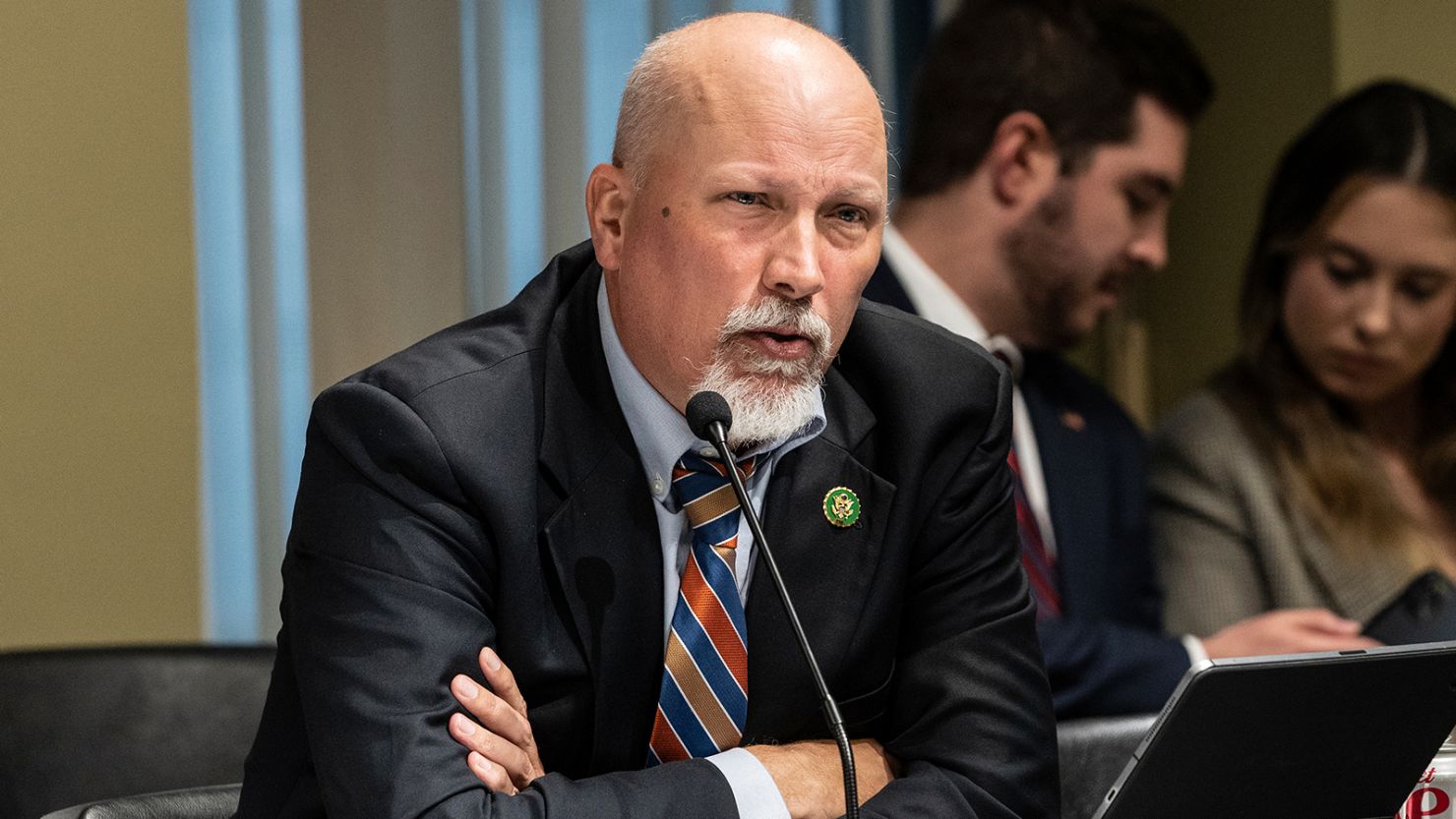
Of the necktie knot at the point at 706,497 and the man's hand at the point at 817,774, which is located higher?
the necktie knot at the point at 706,497

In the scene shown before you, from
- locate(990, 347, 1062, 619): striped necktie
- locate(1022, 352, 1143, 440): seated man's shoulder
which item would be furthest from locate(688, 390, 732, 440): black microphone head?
locate(1022, 352, 1143, 440): seated man's shoulder

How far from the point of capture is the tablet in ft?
4.36

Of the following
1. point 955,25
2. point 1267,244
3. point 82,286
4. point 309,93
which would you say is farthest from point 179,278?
point 1267,244

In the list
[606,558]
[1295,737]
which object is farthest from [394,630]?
[1295,737]

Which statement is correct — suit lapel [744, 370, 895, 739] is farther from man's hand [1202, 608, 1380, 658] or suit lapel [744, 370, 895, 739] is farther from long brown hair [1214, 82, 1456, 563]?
long brown hair [1214, 82, 1456, 563]

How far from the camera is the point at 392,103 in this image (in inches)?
121

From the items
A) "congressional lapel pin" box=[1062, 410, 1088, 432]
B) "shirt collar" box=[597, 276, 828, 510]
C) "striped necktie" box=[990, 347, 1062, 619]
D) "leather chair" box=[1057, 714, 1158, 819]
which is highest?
"shirt collar" box=[597, 276, 828, 510]

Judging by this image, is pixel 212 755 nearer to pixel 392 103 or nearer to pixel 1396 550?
pixel 392 103

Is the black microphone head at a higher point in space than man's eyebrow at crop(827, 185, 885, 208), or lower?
lower

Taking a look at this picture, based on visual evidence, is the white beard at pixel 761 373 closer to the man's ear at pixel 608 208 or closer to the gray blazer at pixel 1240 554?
the man's ear at pixel 608 208

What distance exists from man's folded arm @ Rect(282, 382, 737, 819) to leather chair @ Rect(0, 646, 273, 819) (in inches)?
20.8

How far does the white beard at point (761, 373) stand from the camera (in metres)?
1.64

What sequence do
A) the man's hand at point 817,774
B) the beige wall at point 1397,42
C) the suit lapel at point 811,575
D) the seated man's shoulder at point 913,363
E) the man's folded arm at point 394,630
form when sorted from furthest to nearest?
the beige wall at point 1397,42 < the seated man's shoulder at point 913,363 < the suit lapel at point 811,575 < the man's hand at point 817,774 < the man's folded arm at point 394,630

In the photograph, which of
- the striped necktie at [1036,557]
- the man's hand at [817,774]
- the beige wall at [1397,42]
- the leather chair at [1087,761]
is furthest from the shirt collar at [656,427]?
the beige wall at [1397,42]
